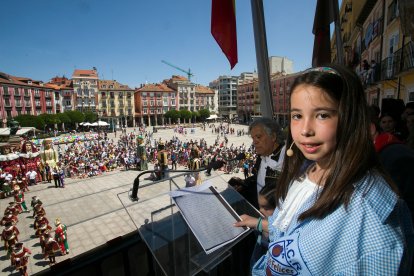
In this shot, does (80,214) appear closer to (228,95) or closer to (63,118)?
(63,118)

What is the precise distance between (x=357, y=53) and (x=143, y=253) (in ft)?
78.8

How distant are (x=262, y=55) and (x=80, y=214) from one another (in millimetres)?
12553

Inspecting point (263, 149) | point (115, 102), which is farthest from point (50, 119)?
point (263, 149)

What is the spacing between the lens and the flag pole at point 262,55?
3500 mm

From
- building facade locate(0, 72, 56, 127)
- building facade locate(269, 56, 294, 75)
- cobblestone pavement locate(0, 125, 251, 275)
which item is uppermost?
building facade locate(269, 56, 294, 75)

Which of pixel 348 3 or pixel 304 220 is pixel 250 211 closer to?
pixel 304 220

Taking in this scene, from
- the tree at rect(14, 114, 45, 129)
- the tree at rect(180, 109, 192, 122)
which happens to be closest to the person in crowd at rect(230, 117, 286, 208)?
the tree at rect(14, 114, 45, 129)

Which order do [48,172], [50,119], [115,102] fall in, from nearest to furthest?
1. [48,172]
2. [50,119]
3. [115,102]

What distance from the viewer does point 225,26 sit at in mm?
3783

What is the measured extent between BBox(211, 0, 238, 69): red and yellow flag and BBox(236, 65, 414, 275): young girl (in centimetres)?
298

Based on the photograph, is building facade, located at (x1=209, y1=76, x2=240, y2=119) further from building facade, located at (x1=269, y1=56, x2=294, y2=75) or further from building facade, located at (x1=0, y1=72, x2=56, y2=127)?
building facade, located at (x1=0, y1=72, x2=56, y2=127)

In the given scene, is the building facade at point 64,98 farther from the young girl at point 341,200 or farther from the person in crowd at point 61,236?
the young girl at point 341,200

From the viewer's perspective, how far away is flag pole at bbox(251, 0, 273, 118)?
3500mm

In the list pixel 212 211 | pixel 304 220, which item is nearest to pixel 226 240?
pixel 212 211
